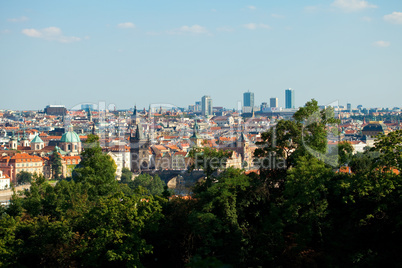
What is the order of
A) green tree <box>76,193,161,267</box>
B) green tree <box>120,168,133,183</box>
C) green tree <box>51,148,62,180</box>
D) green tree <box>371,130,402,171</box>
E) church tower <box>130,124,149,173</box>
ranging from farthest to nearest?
church tower <box>130,124,149,173</box> → green tree <box>51,148,62,180</box> → green tree <box>120,168,133,183</box> → green tree <box>76,193,161,267</box> → green tree <box>371,130,402,171</box>

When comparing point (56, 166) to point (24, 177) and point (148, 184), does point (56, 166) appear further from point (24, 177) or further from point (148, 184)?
point (148, 184)

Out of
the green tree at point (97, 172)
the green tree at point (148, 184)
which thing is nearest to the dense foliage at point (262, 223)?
the green tree at point (97, 172)

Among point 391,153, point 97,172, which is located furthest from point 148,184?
point 391,153

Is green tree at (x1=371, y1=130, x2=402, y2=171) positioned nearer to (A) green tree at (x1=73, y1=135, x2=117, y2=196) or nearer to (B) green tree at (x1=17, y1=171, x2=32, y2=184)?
(A) green tree at (x1=73, y1=135, x2=117, y2=196)

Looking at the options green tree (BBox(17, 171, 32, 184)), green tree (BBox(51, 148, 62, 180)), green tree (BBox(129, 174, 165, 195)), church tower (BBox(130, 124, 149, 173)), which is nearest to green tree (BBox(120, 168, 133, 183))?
green tree (BBox(129, 174, 165, 195))

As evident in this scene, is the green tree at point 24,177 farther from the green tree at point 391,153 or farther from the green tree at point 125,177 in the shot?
the green tree at point 391,153

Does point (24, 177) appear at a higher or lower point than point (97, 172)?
lower
